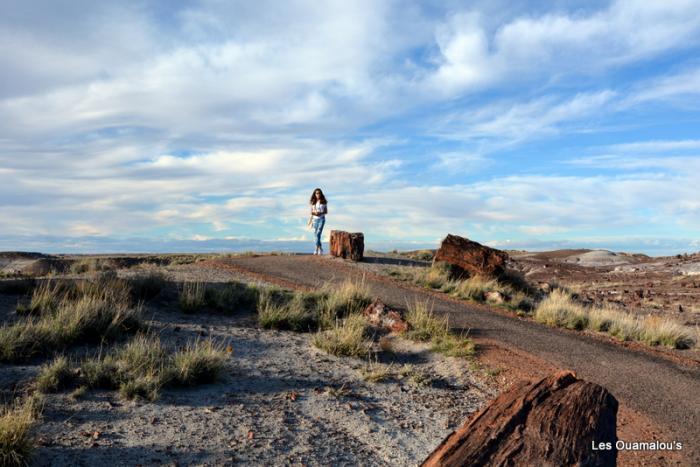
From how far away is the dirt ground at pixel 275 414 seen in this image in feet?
19.7

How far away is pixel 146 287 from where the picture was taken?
43.6 ft

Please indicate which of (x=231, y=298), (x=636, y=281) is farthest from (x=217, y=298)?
(x=636, y=281)

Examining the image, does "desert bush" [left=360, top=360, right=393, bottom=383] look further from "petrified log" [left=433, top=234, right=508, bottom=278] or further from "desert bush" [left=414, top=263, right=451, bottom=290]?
"petrified log" [left=433, top=234, right=508, bottom=278]

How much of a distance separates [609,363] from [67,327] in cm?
937

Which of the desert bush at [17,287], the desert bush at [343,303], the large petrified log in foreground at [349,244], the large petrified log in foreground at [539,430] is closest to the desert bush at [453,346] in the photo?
the desert bush at [343,303]

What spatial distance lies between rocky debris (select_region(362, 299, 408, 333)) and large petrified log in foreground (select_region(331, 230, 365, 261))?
8.82 m

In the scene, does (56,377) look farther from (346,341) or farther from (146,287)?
(146,287)

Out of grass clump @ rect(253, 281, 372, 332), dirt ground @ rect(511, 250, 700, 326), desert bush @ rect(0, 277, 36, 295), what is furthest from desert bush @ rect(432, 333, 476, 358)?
dirt ground @ rect(511, 250, 700, 326)

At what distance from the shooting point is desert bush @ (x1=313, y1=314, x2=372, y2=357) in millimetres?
9984

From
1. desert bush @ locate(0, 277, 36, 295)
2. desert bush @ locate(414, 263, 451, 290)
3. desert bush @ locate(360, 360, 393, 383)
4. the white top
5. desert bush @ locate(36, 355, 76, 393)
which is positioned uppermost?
the white top

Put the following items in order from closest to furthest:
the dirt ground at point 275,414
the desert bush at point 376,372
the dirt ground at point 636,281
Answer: the dirt ground at point 275,414 < the desert bush at point 376,372 < the dirt ground at point 636,281

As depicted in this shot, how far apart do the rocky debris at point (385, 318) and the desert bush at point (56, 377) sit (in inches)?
238

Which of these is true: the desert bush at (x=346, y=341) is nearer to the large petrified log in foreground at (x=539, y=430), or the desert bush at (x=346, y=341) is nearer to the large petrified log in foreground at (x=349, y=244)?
the large petrified log in foreground at (x=539, y=430)

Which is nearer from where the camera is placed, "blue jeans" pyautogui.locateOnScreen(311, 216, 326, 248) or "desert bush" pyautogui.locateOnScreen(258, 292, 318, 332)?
"desert bush" pyautogui.locateOnScreen(258, 292, 318, 332)
